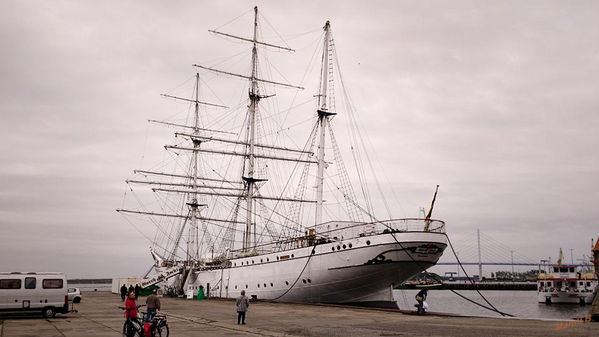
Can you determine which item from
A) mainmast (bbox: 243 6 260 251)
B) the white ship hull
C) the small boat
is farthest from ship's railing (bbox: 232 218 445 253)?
the small boat

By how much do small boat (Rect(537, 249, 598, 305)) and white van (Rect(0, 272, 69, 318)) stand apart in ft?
226

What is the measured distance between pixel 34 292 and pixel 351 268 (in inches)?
658

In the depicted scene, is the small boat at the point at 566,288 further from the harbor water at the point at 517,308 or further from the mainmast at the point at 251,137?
the mainmast at the point at 251,137

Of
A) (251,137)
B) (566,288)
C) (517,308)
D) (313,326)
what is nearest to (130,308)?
(313,326)

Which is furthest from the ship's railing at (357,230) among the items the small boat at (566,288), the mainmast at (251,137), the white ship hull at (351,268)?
the small boat at (566,288)

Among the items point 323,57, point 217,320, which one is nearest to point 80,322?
point 217,320

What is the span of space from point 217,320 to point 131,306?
26.4 ft

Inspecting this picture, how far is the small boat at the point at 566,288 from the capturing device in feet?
234

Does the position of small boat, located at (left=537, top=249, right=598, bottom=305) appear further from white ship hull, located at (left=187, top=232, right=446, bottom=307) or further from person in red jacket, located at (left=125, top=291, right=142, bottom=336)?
person in red jacket, located at (left=125, top=291, right=142, bottom=336)

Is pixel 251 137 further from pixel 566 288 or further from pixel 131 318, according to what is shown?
pixel 566 288

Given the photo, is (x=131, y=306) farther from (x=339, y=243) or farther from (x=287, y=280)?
(x=287, y=280)

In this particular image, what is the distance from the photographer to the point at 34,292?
75.3 ft

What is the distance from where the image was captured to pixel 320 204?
120 feet

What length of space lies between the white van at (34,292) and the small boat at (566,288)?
6903cm
